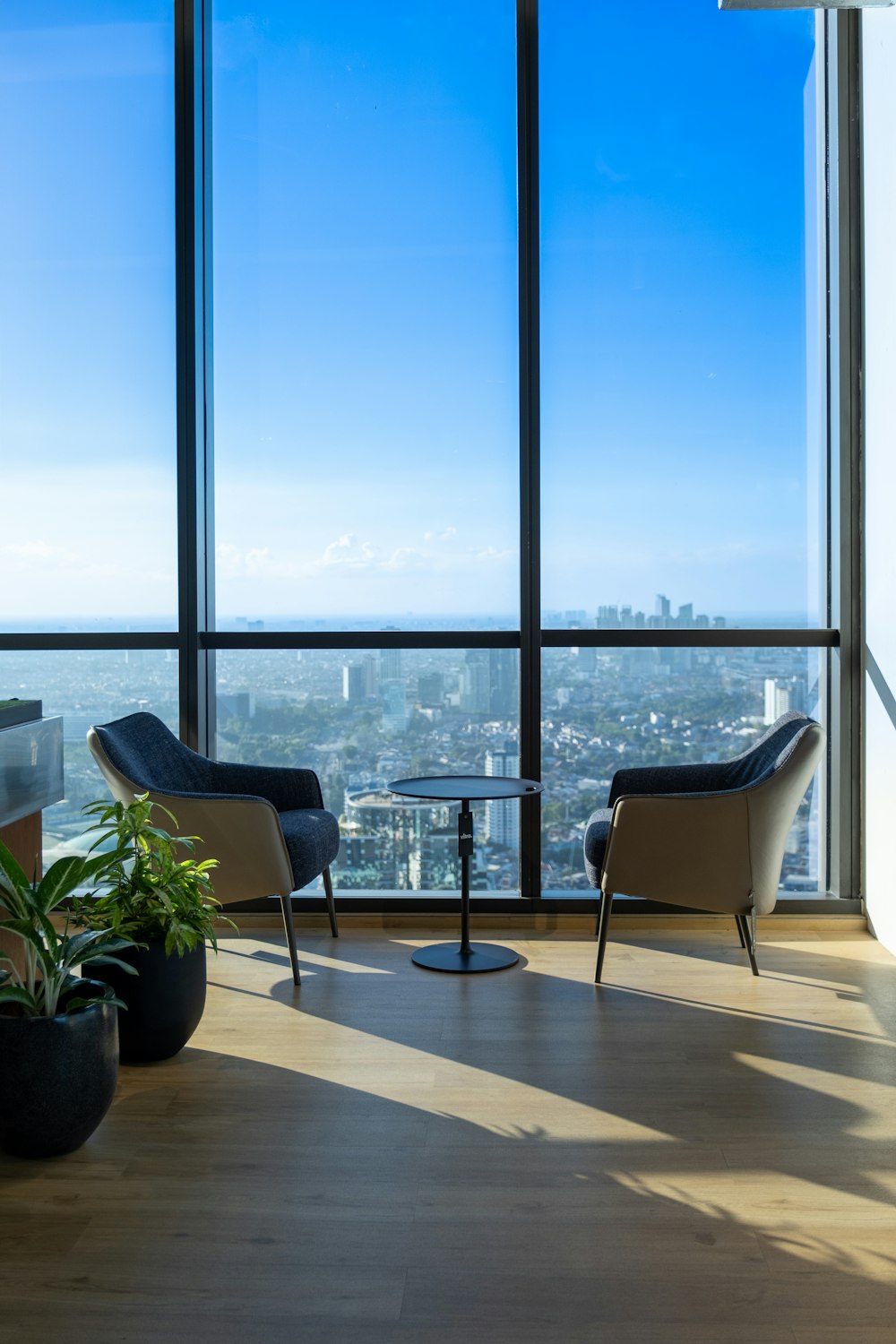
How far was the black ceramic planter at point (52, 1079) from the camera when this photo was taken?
2408mm

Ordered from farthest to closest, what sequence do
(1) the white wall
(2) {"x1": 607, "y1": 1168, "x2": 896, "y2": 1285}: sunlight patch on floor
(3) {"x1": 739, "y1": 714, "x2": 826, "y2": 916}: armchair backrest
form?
(1) the white wall → (3) {"x1": 739, "y1": 714, "x2": 826, "y2": 916}: armchair backrest → (2) {"x1": 607, "y1": 1168, "x2": 896, "y2": 1285}: sunlight patch on floor

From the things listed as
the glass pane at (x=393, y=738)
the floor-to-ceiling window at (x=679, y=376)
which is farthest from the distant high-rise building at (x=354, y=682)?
the floor-to-ceiling window at (x=679, y=376)

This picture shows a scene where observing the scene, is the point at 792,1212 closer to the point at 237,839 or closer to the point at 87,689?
the point at 237,839

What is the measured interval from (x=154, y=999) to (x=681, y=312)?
337 cm

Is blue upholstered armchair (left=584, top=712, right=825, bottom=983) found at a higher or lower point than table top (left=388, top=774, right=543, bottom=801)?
lower

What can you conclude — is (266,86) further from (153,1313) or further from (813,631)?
(153,1313)

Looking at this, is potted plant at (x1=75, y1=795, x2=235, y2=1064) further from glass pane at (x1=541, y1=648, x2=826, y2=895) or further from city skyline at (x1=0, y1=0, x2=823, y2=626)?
glass pane at (x1=541, y1=648, x2=826, y2=895)

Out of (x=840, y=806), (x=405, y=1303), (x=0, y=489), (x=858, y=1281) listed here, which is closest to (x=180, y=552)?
(x=0, y=489)

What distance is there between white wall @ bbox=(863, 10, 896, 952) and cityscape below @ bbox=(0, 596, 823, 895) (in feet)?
1.03

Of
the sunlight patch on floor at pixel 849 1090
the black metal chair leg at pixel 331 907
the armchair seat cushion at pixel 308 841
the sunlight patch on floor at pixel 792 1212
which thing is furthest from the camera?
the black metal chair leg at pixel 331 907

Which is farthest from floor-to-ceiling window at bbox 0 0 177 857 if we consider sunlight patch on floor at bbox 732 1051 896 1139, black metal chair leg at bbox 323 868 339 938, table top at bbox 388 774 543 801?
sunlight patch on floor at bbox 732 1051 896 1139

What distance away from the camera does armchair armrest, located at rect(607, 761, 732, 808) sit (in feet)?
14.1

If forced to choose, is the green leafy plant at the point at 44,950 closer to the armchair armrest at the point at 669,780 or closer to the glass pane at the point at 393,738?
the glass pane at the point at 393,738

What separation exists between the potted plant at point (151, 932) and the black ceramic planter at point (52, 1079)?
441 mm
